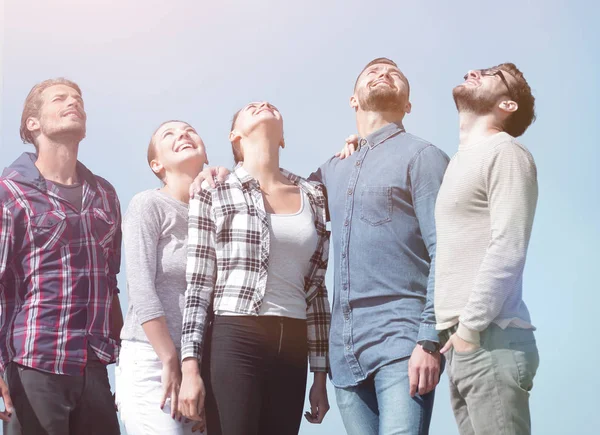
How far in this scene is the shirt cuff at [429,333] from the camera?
2.83 metres

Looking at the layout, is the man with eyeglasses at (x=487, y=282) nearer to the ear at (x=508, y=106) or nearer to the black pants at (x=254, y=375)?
the ear at (x=508, y=106)

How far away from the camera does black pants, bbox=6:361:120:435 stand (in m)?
3.37

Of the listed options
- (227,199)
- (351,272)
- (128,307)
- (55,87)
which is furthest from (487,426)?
(55,87)

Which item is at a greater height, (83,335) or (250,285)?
(250,285)

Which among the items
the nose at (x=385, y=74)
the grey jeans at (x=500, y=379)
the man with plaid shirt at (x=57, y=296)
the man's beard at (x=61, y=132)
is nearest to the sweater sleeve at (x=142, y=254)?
the man with plaid shirt at (x=57, y=296)

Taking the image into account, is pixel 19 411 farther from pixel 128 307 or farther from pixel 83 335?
pixel 128 307

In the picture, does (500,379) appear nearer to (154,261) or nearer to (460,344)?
(460,344)

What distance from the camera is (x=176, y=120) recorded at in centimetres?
382

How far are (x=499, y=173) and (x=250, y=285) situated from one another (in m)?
1.05

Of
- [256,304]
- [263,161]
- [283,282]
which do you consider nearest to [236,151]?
[263,161]

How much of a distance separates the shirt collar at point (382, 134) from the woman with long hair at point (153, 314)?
894 millimetres

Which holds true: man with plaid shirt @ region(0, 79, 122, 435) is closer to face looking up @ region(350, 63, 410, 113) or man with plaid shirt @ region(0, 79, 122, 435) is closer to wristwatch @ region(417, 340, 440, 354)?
face looking up @ region(350, 63, 410, 113)

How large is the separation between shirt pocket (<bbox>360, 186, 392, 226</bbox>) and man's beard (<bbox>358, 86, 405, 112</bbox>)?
47 centimetres

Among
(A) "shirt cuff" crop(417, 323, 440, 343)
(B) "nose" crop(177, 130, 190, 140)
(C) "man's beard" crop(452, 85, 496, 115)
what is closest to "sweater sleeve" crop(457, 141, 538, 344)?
(A) "shirt cuff" crop(417, 323, 440, 343)
